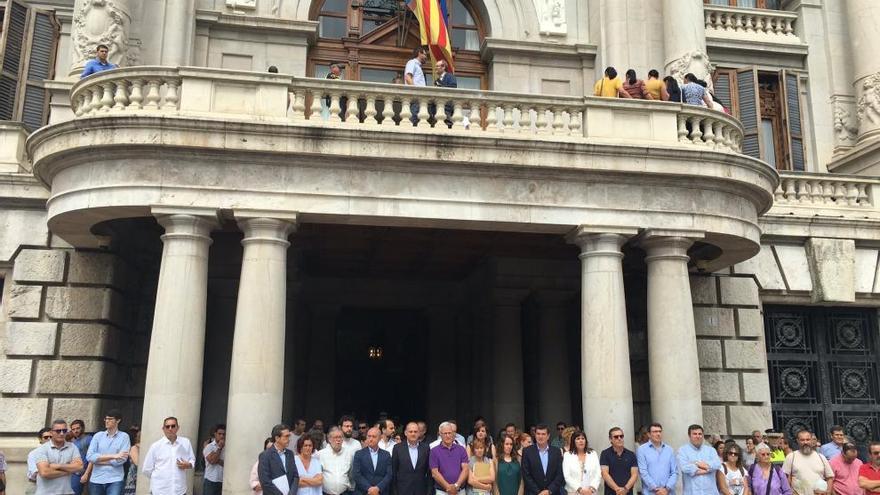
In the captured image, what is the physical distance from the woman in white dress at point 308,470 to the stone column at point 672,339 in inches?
240

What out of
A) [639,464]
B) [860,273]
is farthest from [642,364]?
[639,464]

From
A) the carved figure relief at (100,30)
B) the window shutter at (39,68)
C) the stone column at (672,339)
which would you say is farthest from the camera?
the window shutter at (39,68)

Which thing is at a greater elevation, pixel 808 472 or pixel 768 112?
pixel 768 112

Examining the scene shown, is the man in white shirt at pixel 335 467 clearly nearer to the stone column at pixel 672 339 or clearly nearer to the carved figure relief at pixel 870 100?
the stone column at pixel 672 339

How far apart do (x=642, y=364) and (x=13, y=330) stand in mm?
12909

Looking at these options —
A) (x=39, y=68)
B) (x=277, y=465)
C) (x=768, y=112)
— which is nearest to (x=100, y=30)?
(x=39, y=68)

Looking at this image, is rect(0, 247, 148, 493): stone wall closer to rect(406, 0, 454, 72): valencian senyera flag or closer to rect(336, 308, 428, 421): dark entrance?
rect(406, 0, 454, 72): valencian senyera flag

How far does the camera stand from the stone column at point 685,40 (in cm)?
1853

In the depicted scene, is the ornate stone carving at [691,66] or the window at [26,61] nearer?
the window at [26,61]

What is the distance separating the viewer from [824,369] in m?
18.1

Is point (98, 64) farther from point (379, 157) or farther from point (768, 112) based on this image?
point (768, 112)

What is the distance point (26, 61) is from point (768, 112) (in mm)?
18168

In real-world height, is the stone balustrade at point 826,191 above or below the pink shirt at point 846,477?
above

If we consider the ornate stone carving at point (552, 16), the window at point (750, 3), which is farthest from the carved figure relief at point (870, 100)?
the ornate stone carving at point (552, 16)
